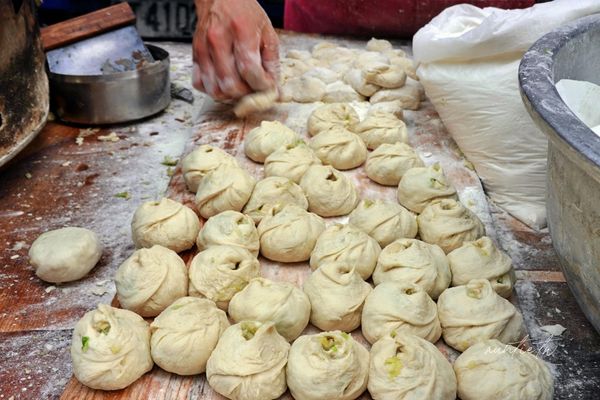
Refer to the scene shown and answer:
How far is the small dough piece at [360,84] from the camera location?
10.5 ft

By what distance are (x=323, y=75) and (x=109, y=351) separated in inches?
83.8

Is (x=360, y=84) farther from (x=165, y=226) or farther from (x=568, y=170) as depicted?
(x=568, y=170)

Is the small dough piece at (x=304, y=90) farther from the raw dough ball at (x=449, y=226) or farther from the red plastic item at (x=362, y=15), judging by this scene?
the raw dough ball at (x=449, y=226)

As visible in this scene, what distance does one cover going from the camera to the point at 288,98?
3238mm

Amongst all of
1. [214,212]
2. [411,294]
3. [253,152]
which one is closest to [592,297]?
[411,294]

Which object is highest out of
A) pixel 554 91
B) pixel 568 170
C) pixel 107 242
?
pixel 554 91

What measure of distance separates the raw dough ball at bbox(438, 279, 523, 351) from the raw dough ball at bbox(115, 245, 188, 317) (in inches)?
31.7

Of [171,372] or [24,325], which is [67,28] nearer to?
[24,325]

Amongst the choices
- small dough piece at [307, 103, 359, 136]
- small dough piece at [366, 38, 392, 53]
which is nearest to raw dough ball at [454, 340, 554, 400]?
small dough piece at [307, 103, 359, 136]

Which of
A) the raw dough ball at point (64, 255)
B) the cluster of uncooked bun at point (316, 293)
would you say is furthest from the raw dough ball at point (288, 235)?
the raw dough ball at point (64, 255)

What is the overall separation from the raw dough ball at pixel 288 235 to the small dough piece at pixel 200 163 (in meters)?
0.43

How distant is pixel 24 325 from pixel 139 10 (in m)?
2.98

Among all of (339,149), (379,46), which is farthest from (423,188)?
(379,46)

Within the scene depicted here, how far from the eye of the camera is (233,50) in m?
2.66
